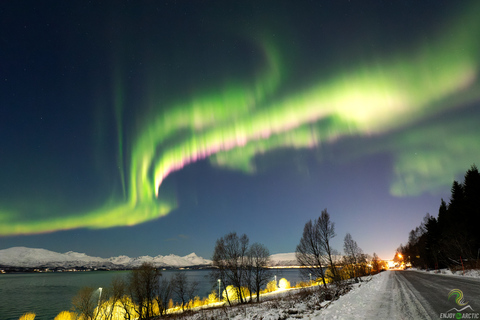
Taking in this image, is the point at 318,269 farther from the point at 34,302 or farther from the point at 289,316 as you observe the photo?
the point at 34,302

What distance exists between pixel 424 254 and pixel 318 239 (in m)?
55.5

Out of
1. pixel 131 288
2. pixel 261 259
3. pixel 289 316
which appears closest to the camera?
pixel 289 316

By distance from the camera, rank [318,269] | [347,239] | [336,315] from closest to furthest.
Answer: [336,315]
[318,269]
[347,239]

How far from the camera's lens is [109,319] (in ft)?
174

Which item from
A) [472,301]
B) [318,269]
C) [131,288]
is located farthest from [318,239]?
[131,288]

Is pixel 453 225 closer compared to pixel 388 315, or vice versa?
pixel 388 315

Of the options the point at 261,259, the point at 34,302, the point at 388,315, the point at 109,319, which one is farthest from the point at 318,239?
the point at 34,302

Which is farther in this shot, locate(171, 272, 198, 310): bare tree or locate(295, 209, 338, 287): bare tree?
locate(171, 272, 198, 310): bare tree

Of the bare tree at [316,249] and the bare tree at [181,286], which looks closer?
the bare tree at [316,249]

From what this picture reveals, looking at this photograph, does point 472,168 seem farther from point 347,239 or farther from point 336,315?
point 336,315

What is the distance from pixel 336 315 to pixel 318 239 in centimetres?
3189

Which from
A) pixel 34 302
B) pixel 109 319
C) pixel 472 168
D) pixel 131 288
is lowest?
pixel 34 302

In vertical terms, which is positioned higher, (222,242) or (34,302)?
(222,242)

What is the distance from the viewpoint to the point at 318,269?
4094 cm
